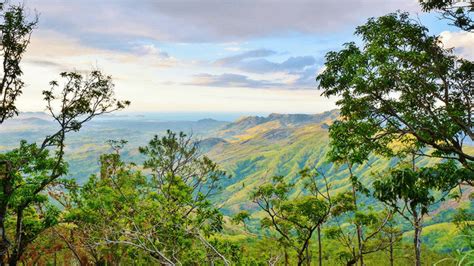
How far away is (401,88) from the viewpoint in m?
18.0

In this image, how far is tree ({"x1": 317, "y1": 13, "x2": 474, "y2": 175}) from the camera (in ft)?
56.5

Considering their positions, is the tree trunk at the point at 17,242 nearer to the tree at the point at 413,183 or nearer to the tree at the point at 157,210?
the tree at the point at 157,210

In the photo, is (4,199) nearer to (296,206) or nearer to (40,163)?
(40,163)

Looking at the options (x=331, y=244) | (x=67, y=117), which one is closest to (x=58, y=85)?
(x=67, y=117)

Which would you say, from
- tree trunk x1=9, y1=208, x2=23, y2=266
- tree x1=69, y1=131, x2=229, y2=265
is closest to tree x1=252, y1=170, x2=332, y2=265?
tree x1=69, y1=131, x2=229, y2=265

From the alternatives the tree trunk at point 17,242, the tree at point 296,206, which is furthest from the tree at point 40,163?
the tree at point 296,206

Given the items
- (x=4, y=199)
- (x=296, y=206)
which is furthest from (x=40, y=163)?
(x=296, y=206)

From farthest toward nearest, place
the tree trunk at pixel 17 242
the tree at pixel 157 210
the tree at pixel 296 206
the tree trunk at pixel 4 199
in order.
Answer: the tree at pixel 296 206, the tree trunk at pixel 17 242, the tree trunk at pixel 4 199, the tree at pixel 157 210

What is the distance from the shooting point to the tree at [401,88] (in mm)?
17234

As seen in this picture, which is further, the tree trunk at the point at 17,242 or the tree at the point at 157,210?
the tree trunk at the point at 17,242

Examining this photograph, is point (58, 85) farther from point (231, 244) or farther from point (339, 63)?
point (339, 63)

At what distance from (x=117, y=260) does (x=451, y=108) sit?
23.4m

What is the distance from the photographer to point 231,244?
16.9 meters

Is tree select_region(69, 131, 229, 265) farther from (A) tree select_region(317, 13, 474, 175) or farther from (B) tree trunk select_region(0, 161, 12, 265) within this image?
(A) tree select_region(317, 13, 474, 175)
